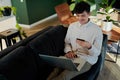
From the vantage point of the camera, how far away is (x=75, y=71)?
5.82 ft

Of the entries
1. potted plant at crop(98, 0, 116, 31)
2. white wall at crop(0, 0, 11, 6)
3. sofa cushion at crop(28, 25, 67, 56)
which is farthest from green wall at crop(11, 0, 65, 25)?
sofa cushion at crop(28, 25, 67, 56)

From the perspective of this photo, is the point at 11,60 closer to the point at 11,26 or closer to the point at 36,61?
the point at 36,61

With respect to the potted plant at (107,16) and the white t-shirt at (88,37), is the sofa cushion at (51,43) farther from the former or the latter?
the potted plant at (107,16)

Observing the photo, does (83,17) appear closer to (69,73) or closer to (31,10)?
(69,73)

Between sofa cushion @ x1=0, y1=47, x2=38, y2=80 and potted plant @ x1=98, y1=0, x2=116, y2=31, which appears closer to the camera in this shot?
sofa cushion @ x1=0, y1=47, x2=38, y2=80

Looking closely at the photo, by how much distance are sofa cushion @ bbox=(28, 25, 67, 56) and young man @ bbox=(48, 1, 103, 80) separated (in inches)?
5.0

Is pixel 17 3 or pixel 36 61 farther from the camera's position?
pixel 17 3

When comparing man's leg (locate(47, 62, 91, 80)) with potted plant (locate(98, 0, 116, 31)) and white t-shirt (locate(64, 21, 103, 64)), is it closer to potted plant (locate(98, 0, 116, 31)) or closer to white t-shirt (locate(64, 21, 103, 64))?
white t-shirt (locate(64, 21, 103, 64))

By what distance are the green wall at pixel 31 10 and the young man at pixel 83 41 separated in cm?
301

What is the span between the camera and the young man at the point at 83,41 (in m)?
1.84

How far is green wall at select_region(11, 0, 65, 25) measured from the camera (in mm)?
4811

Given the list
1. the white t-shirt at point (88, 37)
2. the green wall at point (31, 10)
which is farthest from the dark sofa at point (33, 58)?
the green wall at point (31, 10)

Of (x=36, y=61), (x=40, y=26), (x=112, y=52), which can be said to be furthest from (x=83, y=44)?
(x=40, y=26)

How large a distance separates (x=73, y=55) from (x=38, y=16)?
11.4ft
